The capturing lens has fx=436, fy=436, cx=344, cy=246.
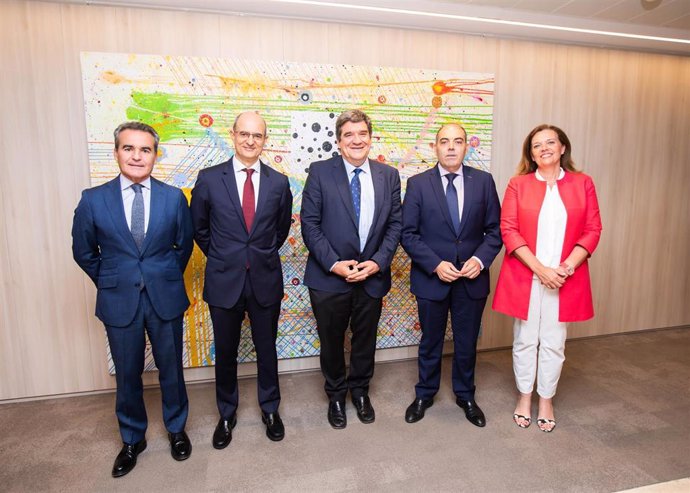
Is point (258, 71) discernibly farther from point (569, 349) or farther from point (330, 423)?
point (569, 349)

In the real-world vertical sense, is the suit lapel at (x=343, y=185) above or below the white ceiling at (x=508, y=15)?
below

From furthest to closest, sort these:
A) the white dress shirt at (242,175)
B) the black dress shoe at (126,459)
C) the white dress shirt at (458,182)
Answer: the white dress shirt at (458,182), the white dress shirt at (242,175), the black dress shoe at (126,459)

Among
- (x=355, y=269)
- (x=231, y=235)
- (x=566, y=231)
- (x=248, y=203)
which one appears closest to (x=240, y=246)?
(x=231, y=235)

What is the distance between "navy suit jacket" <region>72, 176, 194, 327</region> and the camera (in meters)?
2.21

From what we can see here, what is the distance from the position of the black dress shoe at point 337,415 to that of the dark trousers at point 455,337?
521mm

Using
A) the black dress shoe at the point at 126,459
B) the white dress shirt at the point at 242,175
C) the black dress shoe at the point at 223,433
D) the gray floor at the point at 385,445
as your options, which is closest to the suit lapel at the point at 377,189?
the white dress shirt at the point at 242,175

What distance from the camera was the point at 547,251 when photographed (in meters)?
2.64

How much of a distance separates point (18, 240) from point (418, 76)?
3184 millimetres

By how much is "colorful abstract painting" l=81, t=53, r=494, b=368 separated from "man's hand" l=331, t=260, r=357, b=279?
35.8 inches

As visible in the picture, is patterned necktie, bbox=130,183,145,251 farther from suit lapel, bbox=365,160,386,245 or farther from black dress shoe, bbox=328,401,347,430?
black dress shoe, bbox=328,401,347,430

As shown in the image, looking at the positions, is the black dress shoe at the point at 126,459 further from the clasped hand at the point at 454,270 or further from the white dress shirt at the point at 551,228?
the white dress shirt at the point at 551,228

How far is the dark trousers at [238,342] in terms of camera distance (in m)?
2.53

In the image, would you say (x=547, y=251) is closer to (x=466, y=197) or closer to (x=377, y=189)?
(x=466, y=197)

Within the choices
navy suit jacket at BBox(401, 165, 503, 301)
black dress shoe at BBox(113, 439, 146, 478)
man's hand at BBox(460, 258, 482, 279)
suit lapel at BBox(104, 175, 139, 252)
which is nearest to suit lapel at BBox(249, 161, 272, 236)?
suit lapel at BBox(104, 175, 139, 252)
